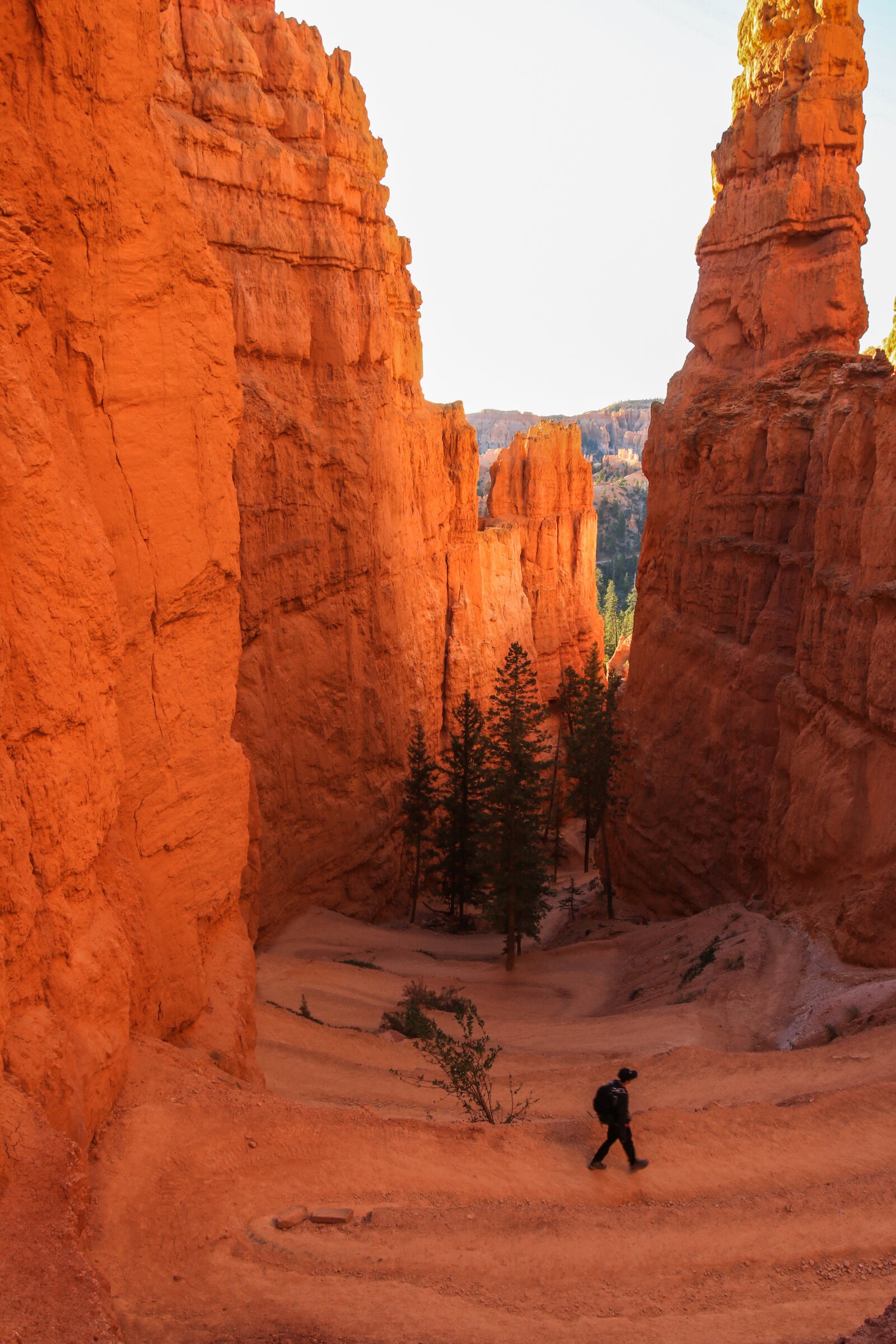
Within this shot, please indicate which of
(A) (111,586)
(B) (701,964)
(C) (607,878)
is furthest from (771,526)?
(A) (111,586)

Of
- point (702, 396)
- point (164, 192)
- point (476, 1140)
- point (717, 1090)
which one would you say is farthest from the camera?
point (702, 396)

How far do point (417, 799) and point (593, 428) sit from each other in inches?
6324

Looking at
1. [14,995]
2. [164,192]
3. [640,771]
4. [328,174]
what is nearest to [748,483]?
[640,771]

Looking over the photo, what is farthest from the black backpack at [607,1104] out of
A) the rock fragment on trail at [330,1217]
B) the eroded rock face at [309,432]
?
the eroded rock face at [309,432]

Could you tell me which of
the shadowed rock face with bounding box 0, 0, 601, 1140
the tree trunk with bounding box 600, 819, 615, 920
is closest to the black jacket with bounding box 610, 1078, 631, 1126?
the shadowed rock face with bounding box 0, 0, 601, 1140

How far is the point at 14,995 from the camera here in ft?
21.5

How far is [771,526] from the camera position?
2231 cm

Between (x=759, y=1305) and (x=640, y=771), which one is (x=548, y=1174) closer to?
(x=759, y=1305)

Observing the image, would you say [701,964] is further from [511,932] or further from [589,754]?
[589,754]

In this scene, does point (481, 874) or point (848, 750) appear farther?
point (481, 874)

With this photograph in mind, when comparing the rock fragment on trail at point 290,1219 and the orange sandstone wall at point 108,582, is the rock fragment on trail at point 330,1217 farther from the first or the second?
the orange sandstone wall at point 108,582

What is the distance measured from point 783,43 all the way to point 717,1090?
83.1ft

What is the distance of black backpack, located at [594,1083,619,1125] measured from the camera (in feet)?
27.8

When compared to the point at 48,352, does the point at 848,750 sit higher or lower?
lower
